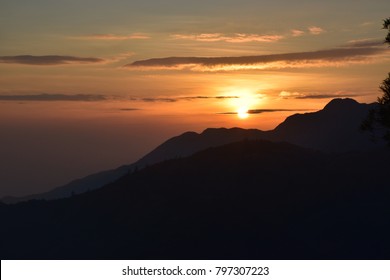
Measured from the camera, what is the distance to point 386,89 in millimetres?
A: 60344

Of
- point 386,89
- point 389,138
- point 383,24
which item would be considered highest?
point 383,24
